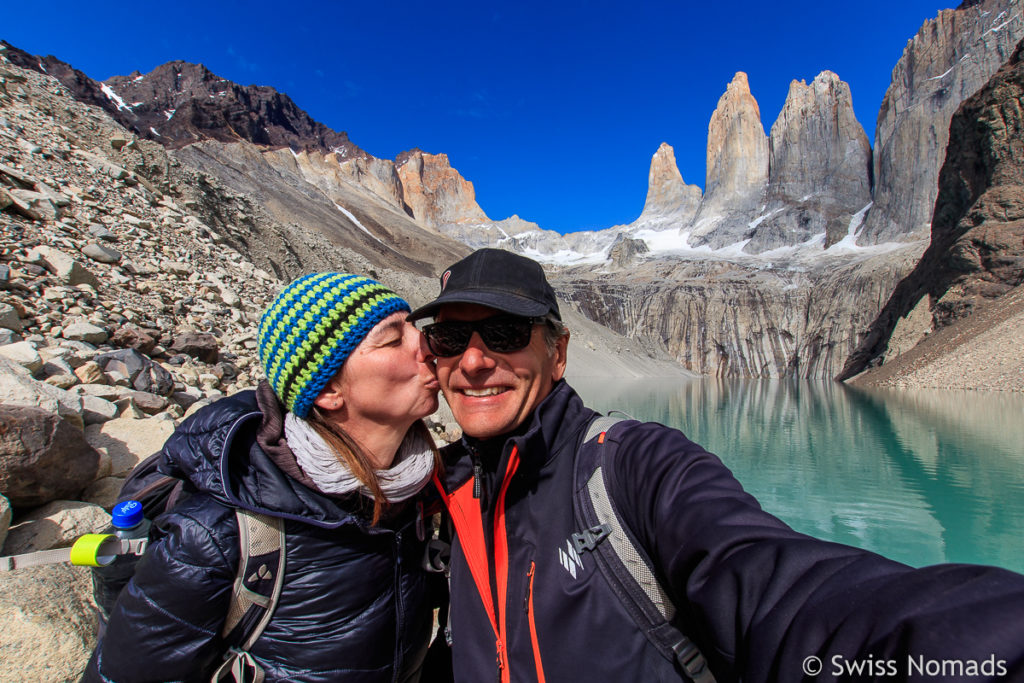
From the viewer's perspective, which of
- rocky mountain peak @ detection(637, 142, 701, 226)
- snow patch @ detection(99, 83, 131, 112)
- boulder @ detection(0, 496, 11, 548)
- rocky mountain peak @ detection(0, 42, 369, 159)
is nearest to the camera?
boulder @ detection(0, 496, 11, 548)

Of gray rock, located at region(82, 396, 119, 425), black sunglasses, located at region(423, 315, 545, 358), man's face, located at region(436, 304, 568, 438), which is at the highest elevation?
black sunglasses, located at region(423, 315, 545, 358)

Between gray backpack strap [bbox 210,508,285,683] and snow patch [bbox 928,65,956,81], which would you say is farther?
snow patch [bbox 928,65,956,81]

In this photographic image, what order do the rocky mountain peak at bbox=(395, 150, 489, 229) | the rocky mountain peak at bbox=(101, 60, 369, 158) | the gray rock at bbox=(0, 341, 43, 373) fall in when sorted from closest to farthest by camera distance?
the gray rock at bbox=(0, 341, 43, 373), the rocky mountain peak at bbox=(101, 60, 369, 158), the rocky mountain peak at bbox=(395, 150, 489, 229)

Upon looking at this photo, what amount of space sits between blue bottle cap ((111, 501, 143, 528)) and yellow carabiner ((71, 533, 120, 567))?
0.04 metres

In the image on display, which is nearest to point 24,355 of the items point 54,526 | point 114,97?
point 54,526

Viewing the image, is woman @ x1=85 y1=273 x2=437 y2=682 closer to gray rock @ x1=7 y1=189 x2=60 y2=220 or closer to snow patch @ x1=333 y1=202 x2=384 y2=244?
gray rock @ x1=7 y1=189 x2=60 y2=220

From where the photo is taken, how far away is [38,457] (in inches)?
104

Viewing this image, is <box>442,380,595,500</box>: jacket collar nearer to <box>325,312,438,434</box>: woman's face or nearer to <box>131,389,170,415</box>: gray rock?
<box>325,312,438,434</box>: woman's face

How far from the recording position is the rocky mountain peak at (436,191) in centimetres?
11669

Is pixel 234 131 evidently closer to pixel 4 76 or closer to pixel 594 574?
pixel 4 76

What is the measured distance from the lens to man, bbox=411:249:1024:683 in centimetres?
70

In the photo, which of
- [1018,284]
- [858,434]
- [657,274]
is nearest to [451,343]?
[858,434]

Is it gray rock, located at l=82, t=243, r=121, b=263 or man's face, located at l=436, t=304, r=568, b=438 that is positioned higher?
gray rock, located at l=82, t=243, r=121, b=263

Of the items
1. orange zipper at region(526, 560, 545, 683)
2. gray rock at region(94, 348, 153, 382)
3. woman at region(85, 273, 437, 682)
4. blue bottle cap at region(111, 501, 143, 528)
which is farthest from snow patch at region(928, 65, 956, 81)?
blue bottle cap at region(111, 501, 143, 528)
